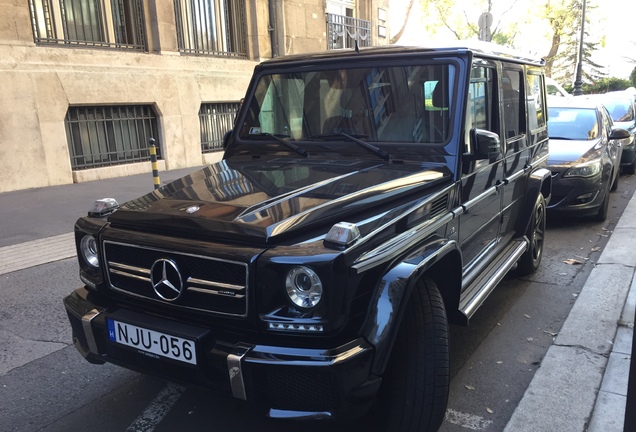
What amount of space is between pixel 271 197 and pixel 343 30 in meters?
16.5

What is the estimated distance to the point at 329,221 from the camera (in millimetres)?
2492

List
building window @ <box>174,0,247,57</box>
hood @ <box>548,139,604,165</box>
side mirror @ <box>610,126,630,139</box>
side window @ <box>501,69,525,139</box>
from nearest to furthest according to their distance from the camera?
side window @ <box>501,69,525,139</box>
hood @ <box>548,139,604,165</box>
side mirror @ <box>610,126,630,139</box>
building window @ <box>174,0,247,57</box>

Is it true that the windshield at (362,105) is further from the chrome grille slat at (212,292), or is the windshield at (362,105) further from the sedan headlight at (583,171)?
the sedan headlight at (583,171)

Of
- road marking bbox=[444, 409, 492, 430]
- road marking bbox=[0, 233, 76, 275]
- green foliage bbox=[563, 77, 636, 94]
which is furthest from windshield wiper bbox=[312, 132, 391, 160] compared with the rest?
green foliage bbox=[563, 77, 636, 94]

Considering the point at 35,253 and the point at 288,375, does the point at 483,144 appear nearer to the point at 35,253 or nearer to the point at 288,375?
the point at 288,375

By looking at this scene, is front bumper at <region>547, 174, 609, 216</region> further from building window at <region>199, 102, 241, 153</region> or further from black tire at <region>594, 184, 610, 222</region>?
building window at <region>199, 102, 241, 153</region>

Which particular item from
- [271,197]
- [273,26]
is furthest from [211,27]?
[271,197]

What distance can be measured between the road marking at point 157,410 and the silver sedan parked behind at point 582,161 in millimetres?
5486

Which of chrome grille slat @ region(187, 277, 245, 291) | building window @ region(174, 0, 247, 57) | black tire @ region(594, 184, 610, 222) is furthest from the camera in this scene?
building window @ region(174, 0, 247, 57)

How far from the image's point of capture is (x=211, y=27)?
13.6m

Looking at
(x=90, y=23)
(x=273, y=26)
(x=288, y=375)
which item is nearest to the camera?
(x=288, y=375)

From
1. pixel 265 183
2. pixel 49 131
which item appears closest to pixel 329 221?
pixel 265 183

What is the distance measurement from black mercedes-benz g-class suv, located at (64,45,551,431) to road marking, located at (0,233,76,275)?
3.22 metres

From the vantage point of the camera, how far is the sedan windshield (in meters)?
7.99
